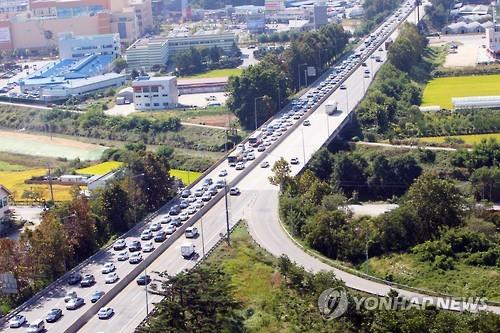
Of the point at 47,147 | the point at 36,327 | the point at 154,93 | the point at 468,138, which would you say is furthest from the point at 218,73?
the point at 36,327

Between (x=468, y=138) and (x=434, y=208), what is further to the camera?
(x=468, y=138)

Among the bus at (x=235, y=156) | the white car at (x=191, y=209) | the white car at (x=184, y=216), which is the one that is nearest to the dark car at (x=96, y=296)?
the white car at (x=184, y=216)

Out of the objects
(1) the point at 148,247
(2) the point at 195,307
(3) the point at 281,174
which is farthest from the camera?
(3) the point at 281,174

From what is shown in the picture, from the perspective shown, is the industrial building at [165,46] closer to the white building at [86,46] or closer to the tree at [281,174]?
the white building at [86,46]

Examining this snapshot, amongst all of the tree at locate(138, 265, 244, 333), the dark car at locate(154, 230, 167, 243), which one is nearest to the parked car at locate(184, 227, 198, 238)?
the dark car at locate(154, 230, 167, 243)

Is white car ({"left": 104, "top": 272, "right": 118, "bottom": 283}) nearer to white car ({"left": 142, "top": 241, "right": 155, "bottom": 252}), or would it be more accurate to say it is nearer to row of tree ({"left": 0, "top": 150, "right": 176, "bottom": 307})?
row of tree ({"left": 0, "top": 150, "right": 176, "bottom": 307})

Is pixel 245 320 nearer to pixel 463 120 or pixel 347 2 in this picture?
pixel 463 120

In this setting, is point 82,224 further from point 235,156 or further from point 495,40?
point 495,40
